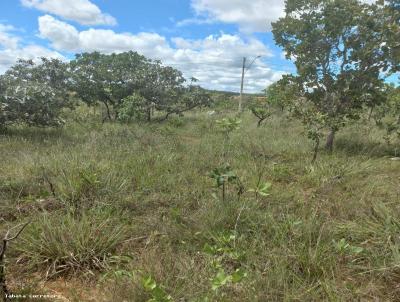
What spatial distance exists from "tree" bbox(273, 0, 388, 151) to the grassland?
2.66m

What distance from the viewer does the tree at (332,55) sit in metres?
7.94

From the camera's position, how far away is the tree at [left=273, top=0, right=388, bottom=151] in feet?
26.1

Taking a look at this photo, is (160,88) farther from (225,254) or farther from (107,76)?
(225,254)

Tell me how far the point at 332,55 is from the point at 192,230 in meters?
6.73

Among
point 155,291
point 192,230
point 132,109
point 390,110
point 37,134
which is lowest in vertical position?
point 192,230

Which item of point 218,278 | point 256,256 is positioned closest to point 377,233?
point 256,256

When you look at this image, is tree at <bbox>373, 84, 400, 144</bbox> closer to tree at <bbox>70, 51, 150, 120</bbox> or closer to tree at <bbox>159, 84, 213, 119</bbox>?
tree at <bbox>159, 84, 213, 119</bbox>

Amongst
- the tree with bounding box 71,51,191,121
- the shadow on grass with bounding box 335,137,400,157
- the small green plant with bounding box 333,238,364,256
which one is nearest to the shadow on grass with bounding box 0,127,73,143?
the tree with bounding box 71,51,191,121

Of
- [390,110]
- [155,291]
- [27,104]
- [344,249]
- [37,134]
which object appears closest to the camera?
[155,291]

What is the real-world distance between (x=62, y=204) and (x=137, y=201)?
34.9 inches

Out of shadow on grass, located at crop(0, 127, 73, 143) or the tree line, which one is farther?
the tree line

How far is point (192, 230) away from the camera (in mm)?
3643

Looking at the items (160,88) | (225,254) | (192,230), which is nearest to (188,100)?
(160,88)

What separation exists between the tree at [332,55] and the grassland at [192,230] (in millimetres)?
2665
